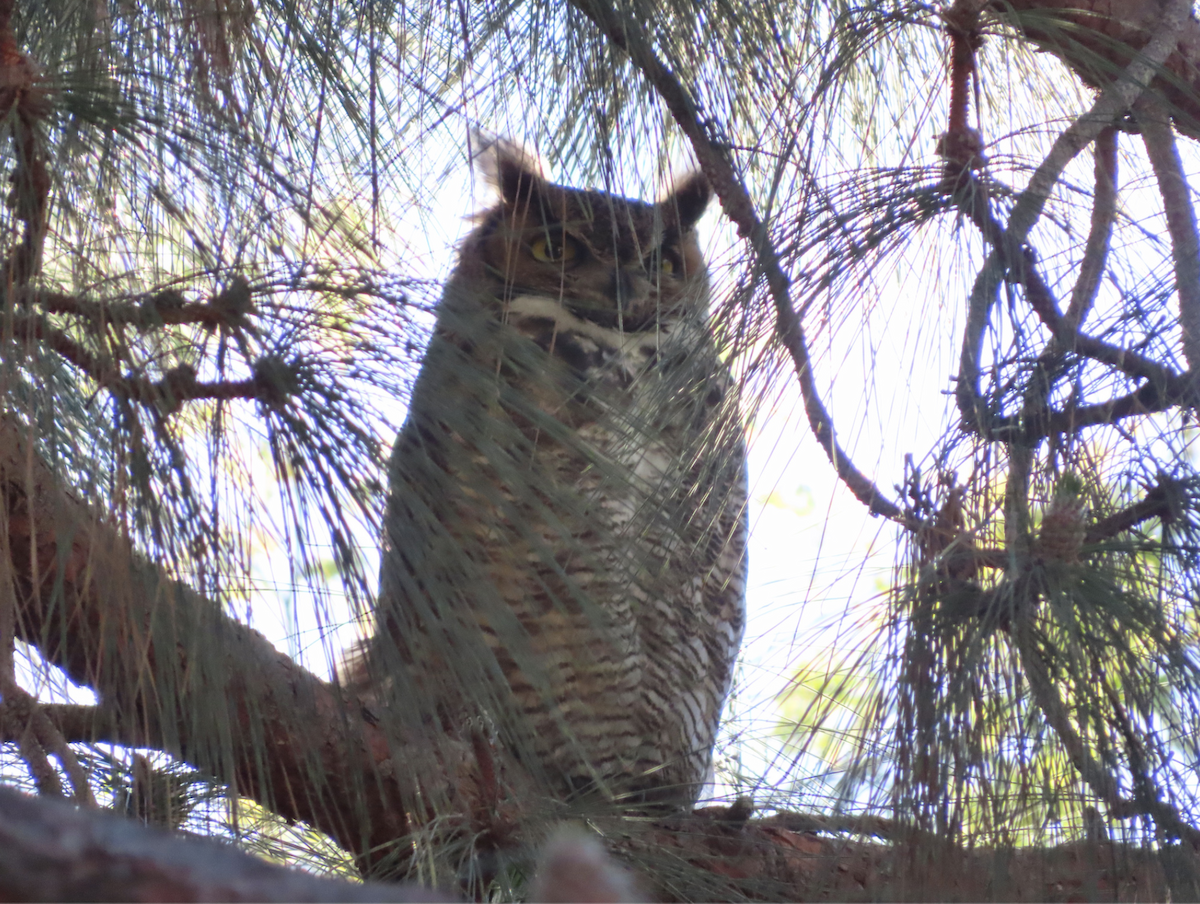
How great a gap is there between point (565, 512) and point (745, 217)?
0.32m

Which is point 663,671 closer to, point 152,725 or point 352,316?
point 152,725

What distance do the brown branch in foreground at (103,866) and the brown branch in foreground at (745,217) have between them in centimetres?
72

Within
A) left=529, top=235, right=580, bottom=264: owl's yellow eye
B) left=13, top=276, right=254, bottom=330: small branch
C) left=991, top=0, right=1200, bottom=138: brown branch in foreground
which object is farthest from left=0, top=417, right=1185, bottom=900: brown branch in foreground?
left=529, top=235, right=580, bottom=264: owl's yellow eye

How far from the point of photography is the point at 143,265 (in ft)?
2.81

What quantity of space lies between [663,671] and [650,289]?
62cm

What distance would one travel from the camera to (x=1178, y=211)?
1.02m

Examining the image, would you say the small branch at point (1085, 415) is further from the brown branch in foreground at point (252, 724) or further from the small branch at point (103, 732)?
the small branch at point (103, 732)

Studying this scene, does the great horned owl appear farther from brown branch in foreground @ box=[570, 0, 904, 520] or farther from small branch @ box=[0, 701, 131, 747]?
small branch @ box=[0, 701, 131, 747]

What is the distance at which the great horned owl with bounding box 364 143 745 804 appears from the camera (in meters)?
0.85

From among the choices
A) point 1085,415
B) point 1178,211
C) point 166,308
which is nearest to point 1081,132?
point 1178,211

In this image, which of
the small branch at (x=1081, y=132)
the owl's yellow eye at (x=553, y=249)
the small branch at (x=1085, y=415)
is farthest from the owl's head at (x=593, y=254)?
the small branch at (x=1085, y=415)

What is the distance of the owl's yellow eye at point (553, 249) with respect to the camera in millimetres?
1898

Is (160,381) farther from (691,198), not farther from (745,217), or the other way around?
(691,198)

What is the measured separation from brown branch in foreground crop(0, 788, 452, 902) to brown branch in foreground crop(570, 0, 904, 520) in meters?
0.72
